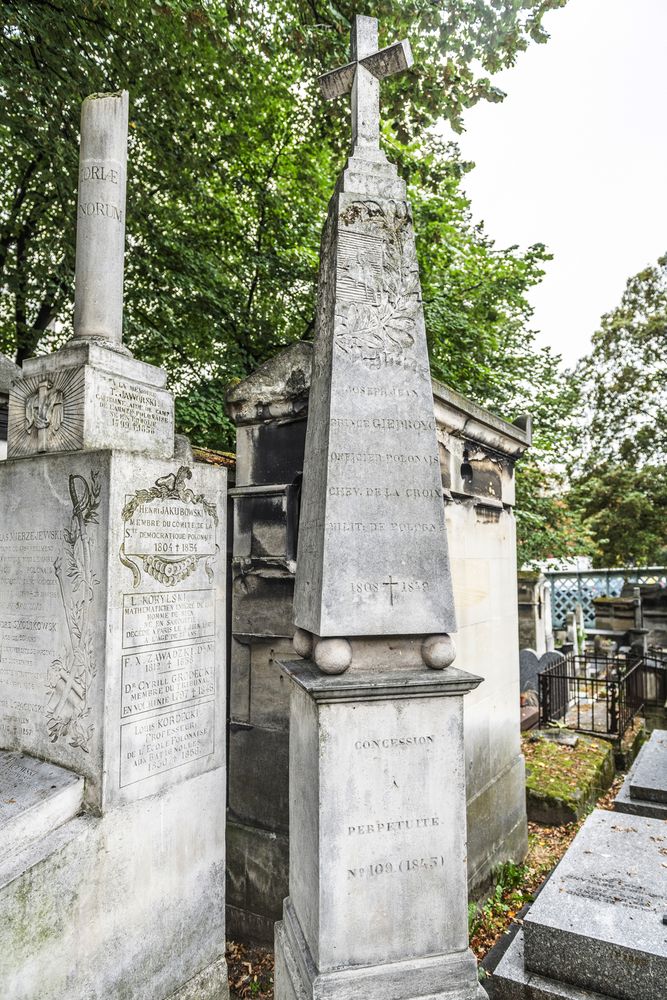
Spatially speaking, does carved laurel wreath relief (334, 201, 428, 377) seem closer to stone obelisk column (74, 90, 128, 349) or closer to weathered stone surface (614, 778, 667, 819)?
stone obelisk column (74, 90, 128, 349)

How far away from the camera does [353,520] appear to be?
2537 millimetres

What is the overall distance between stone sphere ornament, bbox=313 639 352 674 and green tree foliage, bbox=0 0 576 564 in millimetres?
5468

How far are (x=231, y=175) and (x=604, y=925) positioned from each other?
32.6 ft

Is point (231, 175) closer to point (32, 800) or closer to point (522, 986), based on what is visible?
point (32, 800)

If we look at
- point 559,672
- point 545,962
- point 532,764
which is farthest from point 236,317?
point 545,962

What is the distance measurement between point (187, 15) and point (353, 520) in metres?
5.76

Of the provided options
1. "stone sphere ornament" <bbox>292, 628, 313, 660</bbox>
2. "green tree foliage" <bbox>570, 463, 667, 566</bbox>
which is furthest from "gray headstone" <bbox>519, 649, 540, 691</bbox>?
"green tree foliage" <bbox>570, 463, 667, 566</bbox>

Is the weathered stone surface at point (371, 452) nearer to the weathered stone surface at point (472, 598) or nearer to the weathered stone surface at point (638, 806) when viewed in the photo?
the weathered stone surface at point (472, 598)

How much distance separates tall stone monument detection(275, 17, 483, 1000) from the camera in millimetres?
2332

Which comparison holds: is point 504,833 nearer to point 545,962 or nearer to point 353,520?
point 545,962

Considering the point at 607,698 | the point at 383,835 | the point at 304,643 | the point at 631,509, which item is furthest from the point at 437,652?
the point at 631,509

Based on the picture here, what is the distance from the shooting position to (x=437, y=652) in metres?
2.54

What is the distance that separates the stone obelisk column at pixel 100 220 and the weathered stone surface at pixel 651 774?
4.68 meters

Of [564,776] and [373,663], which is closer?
[373,663]
